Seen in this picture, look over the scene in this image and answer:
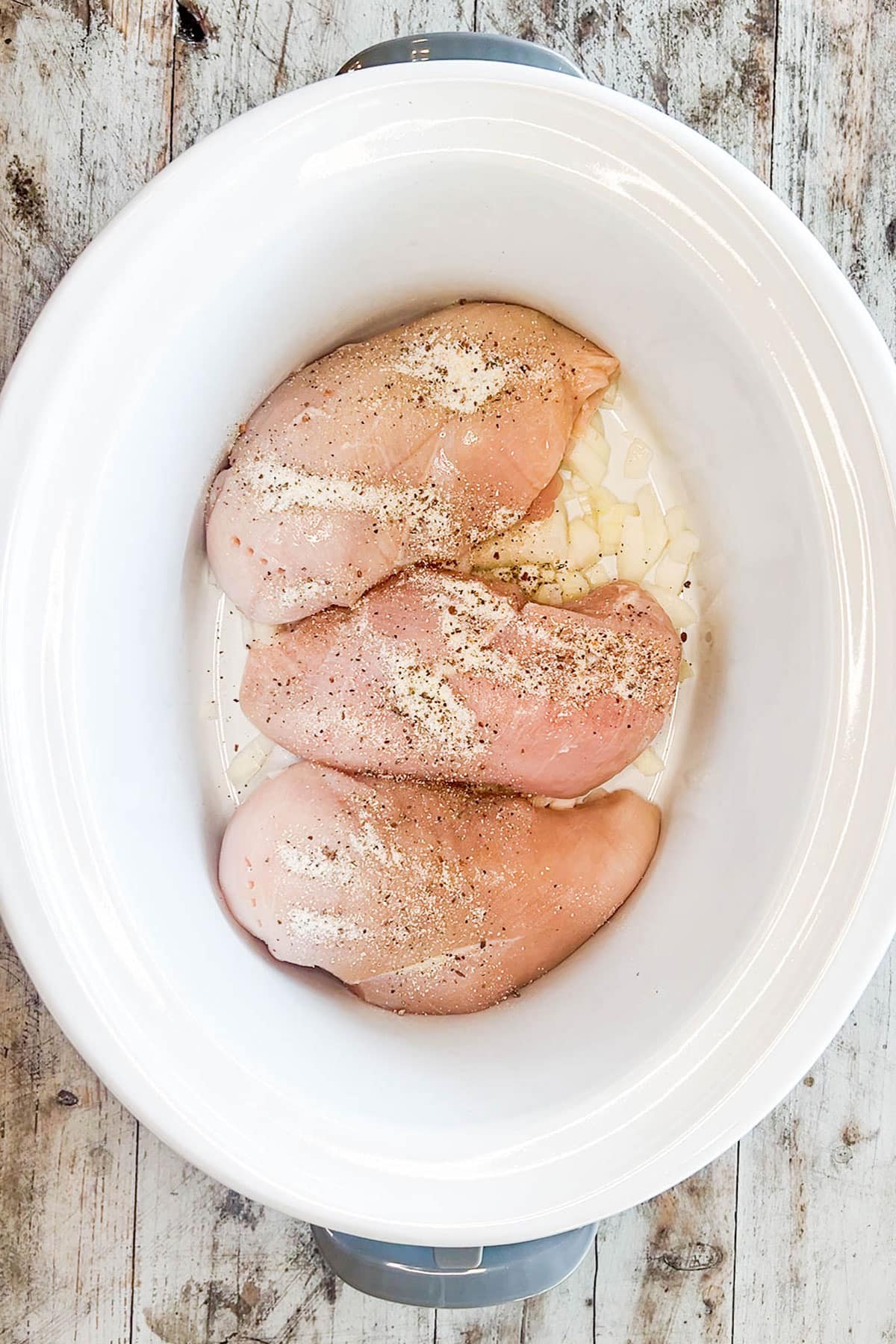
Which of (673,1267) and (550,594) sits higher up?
(550,594)

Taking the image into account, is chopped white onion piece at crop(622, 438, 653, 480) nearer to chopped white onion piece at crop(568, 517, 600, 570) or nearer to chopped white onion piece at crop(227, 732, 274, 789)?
chopped white onion piece at crop(568, 517, 600, 570)

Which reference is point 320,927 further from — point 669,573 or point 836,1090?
point 836,1090

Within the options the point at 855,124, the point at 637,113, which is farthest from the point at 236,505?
the point at 855,124

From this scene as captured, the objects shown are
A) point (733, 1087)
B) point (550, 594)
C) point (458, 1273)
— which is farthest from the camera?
point (550, 594)

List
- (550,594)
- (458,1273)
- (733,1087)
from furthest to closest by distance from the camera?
(550,594)
(458,1273)
(733,1087)

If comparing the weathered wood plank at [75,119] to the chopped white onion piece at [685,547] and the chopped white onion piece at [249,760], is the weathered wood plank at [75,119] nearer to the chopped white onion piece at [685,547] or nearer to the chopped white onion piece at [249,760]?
the chopped white onion piece at [249,760]

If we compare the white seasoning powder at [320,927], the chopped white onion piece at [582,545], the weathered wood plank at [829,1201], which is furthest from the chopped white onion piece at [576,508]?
the weathered wood plank at [829,1201]

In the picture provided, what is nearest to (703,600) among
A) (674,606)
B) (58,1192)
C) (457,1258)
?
(674,606)
